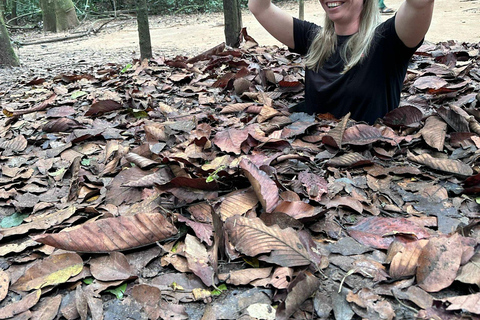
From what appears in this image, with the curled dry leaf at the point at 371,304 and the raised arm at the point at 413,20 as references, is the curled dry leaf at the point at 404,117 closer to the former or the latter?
the raised arm at the point at 413,20

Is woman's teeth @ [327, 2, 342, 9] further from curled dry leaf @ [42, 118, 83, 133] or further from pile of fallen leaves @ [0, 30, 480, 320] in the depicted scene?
curled dry leaf @ [42, 118, 83, 133]

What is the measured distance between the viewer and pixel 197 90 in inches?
122

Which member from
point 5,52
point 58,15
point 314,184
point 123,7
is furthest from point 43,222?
point 123,7

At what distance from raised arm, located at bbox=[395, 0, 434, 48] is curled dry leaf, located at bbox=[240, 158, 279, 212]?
1.14 m

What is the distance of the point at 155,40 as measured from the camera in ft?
30.2

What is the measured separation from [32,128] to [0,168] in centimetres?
59

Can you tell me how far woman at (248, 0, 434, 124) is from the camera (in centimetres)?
216

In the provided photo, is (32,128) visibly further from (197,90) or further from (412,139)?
(412,139)

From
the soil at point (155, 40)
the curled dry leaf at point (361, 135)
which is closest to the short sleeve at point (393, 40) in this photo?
the curled dry leaf at point (361, 135)

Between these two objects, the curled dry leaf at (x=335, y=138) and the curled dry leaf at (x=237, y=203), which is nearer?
the curled dry leaf at (x=237, y=203)

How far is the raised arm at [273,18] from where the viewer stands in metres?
2.66

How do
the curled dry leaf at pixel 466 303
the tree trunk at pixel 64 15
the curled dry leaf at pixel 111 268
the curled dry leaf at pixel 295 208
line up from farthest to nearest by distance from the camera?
the tree trunk at pixel 64 15 → the curled dry leaf at pixel 295 208 → the curled dry leaf at pixel 111 268 → the curled dry leaf at pixel 466 303

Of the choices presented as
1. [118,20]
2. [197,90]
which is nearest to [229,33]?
[197,90]

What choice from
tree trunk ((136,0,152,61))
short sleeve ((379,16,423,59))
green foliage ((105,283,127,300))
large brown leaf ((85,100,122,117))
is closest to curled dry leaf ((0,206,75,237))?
green foliage ((105,283,127,300))
